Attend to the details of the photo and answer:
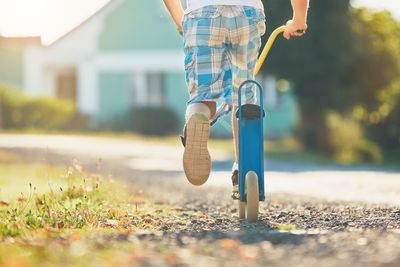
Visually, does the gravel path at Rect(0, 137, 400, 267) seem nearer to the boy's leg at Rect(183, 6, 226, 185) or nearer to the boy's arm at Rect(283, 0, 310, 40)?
the boy's leg at Rect(183, 6, 226, 185)

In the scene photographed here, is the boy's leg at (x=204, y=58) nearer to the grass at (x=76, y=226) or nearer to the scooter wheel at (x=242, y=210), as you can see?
the scooter wheel at (x=242, y=210)

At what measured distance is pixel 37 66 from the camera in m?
36.6

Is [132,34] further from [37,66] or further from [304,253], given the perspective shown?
[304,253]

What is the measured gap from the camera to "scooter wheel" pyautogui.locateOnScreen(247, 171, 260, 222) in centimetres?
527

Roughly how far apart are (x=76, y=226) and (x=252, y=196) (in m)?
0.90

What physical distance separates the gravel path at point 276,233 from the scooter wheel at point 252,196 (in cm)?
5

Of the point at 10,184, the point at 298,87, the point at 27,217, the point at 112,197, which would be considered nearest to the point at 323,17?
the point at 298,87

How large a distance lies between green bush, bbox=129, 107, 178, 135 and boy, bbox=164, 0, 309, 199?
25140 mm

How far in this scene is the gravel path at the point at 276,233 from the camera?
3.55 m

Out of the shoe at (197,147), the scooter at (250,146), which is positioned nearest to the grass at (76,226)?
the shoe at (197,147)

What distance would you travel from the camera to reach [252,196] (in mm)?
5270

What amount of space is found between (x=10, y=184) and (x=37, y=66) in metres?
27.4

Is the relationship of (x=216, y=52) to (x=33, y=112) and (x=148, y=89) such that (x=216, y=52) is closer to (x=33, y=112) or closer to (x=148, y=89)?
(x=33, y=112)

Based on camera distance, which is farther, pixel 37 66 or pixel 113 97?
pixel 37 66
